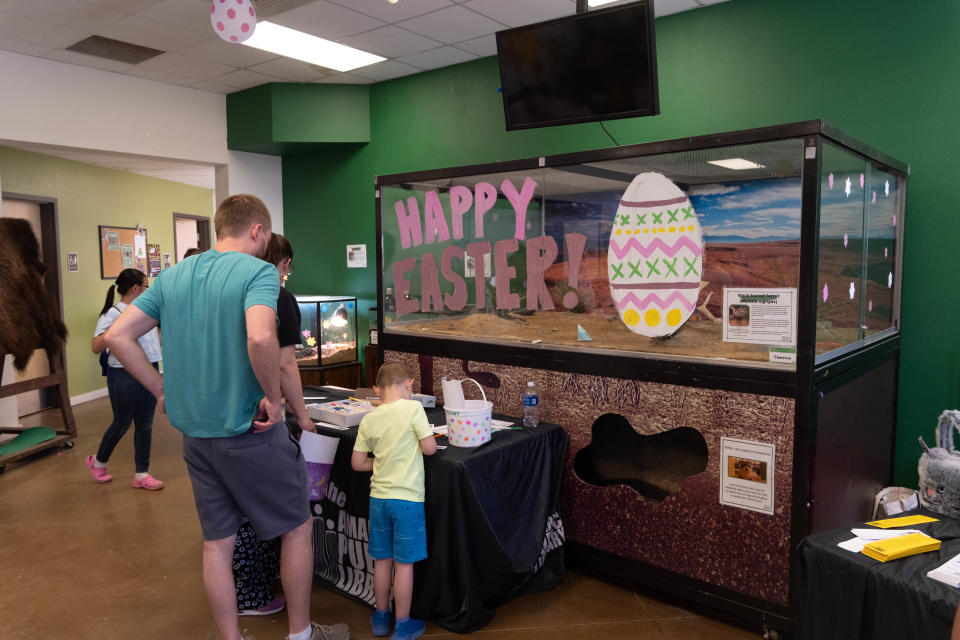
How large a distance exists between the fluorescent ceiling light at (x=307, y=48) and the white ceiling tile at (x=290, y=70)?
19 cm

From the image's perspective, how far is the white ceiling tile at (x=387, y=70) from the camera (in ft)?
18.9

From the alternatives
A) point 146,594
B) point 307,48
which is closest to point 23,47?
point 307,48

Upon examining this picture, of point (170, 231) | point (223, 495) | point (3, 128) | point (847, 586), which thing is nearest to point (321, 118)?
point (3, 128)

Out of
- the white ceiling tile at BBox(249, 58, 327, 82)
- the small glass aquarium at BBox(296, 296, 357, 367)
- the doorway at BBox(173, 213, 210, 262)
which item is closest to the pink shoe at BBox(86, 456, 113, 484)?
the small glass aquarium at BBox(296, 296, 357, 367)

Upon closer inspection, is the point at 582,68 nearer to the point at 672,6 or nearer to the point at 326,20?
the point at 672,6

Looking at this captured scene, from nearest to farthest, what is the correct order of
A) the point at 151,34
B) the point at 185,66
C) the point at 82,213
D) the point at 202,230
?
the point at 151,34 → the point at 185,66 → the point at 82,213 → the point at 202,230

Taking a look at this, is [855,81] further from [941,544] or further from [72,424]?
[72,424]

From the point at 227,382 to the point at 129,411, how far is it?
2.67m

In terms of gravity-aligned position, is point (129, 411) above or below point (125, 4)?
below

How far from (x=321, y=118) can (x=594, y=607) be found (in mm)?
5152

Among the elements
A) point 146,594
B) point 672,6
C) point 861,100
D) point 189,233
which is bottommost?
point 146,594

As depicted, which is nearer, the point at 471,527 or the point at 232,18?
the point at 471,527

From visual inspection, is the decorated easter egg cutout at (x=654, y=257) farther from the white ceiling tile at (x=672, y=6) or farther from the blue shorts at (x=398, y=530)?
the white ceiling tile at (x=672, y=6)

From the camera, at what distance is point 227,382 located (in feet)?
7.27
